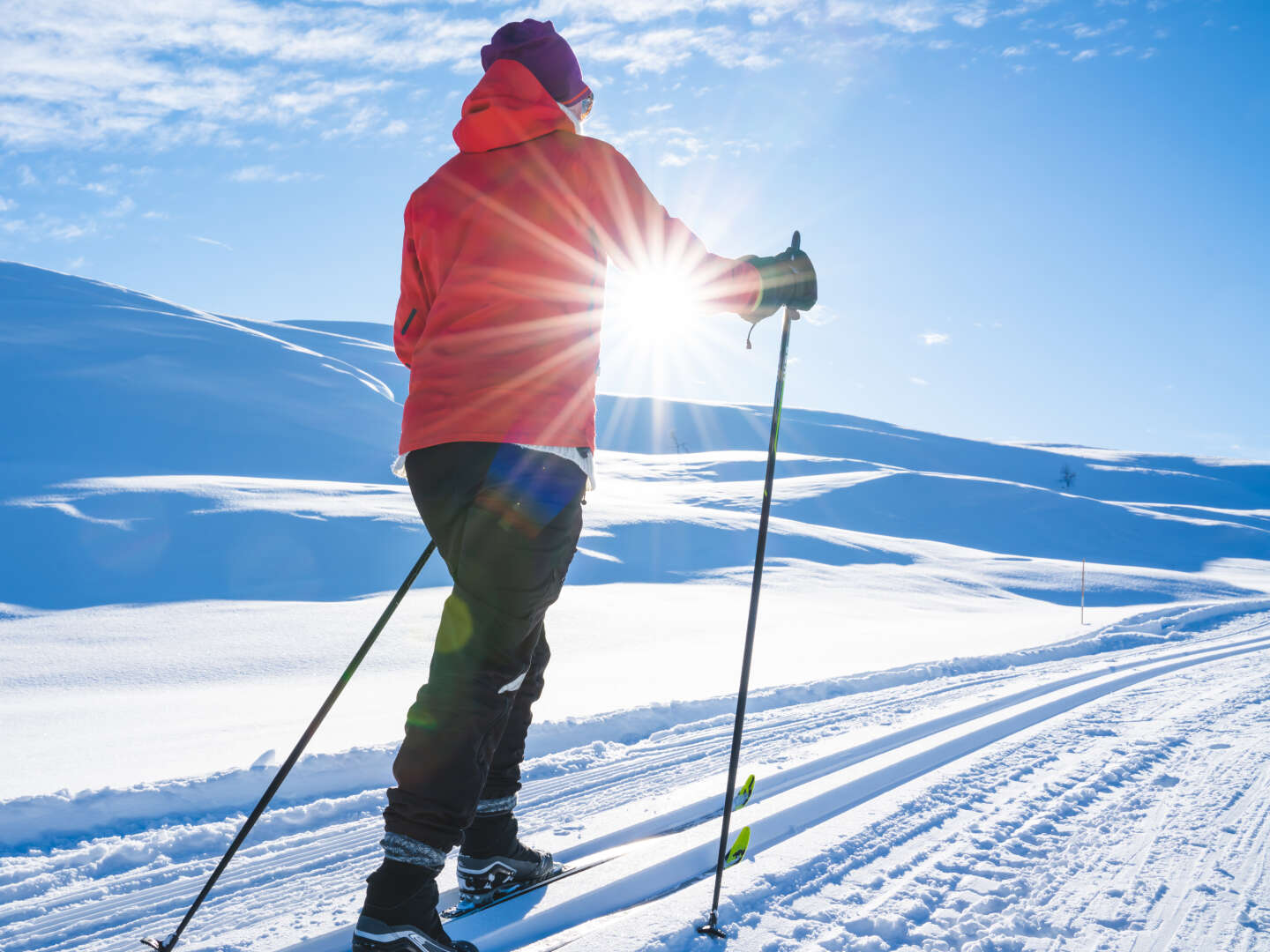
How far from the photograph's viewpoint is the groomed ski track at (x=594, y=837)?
174 cm

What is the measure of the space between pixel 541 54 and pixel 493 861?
2.00 m

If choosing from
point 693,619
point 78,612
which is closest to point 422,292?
point 693,619

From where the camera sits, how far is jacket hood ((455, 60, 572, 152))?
1691mm

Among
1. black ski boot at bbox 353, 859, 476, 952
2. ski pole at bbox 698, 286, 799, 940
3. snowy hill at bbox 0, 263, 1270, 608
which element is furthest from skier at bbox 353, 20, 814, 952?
snowy hill at bbox 0, 263, 1270, 608

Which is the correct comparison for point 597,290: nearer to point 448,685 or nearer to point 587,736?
point 448,685

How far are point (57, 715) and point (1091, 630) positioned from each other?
29.3ft

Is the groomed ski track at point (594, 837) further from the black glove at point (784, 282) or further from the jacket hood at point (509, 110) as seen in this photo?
the jacket hood at point (509, 110)

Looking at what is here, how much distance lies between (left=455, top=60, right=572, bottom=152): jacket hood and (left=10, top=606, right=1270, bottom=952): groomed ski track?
1810mm

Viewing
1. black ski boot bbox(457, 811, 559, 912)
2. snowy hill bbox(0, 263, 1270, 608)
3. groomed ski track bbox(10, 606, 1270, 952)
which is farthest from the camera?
snowy hill bbox(0, 263, 1270, 608)

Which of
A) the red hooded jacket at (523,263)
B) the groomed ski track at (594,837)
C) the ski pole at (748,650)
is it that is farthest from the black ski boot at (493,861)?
the red hooded jacket at (523,263)

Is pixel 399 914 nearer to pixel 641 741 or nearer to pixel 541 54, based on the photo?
pixel 541 54

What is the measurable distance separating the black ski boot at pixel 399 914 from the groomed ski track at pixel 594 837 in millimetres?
201

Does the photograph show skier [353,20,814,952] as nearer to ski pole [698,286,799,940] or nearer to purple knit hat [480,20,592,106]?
purple knit hat [480,20,592,106]

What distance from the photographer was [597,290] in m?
1.73
